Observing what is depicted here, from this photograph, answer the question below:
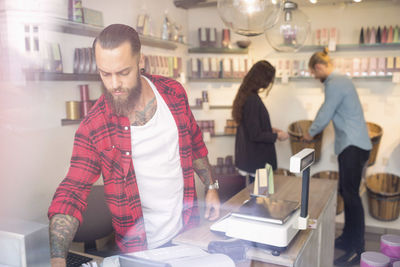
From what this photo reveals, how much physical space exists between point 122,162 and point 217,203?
1.70ft

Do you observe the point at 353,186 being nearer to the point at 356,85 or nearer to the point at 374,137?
the point at 374,137

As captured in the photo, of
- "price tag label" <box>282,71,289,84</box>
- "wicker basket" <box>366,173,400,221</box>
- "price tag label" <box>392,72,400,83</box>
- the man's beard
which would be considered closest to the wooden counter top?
the man's beard

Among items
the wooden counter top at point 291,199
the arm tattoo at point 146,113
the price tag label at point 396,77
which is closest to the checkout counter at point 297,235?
the wooden counter top at point 291,199

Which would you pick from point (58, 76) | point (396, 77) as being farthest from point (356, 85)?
point (58, 76)

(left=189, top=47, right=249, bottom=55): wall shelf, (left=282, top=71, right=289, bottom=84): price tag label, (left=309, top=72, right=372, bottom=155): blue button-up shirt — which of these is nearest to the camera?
(left=309, top=72, right=372, bottom=155): blue button-up shirt

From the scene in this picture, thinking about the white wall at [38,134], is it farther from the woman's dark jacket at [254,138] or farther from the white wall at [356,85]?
the white wall at [356,85]

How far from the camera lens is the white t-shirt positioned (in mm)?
1395

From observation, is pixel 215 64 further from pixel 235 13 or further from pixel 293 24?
pixel 235 13

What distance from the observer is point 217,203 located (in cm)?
167

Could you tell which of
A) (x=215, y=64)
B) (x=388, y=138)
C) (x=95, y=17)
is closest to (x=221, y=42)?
(x=215, y=64)

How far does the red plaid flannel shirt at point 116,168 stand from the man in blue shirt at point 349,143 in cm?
179

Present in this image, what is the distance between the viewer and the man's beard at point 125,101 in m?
1.26

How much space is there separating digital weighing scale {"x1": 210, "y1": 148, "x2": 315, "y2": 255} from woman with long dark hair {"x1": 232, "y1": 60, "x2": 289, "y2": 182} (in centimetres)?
139

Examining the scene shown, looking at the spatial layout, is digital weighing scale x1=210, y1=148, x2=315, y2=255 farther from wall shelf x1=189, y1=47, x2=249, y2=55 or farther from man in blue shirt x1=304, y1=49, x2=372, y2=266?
wall shelf x1=189, y1=47, x2=249, y2=55
